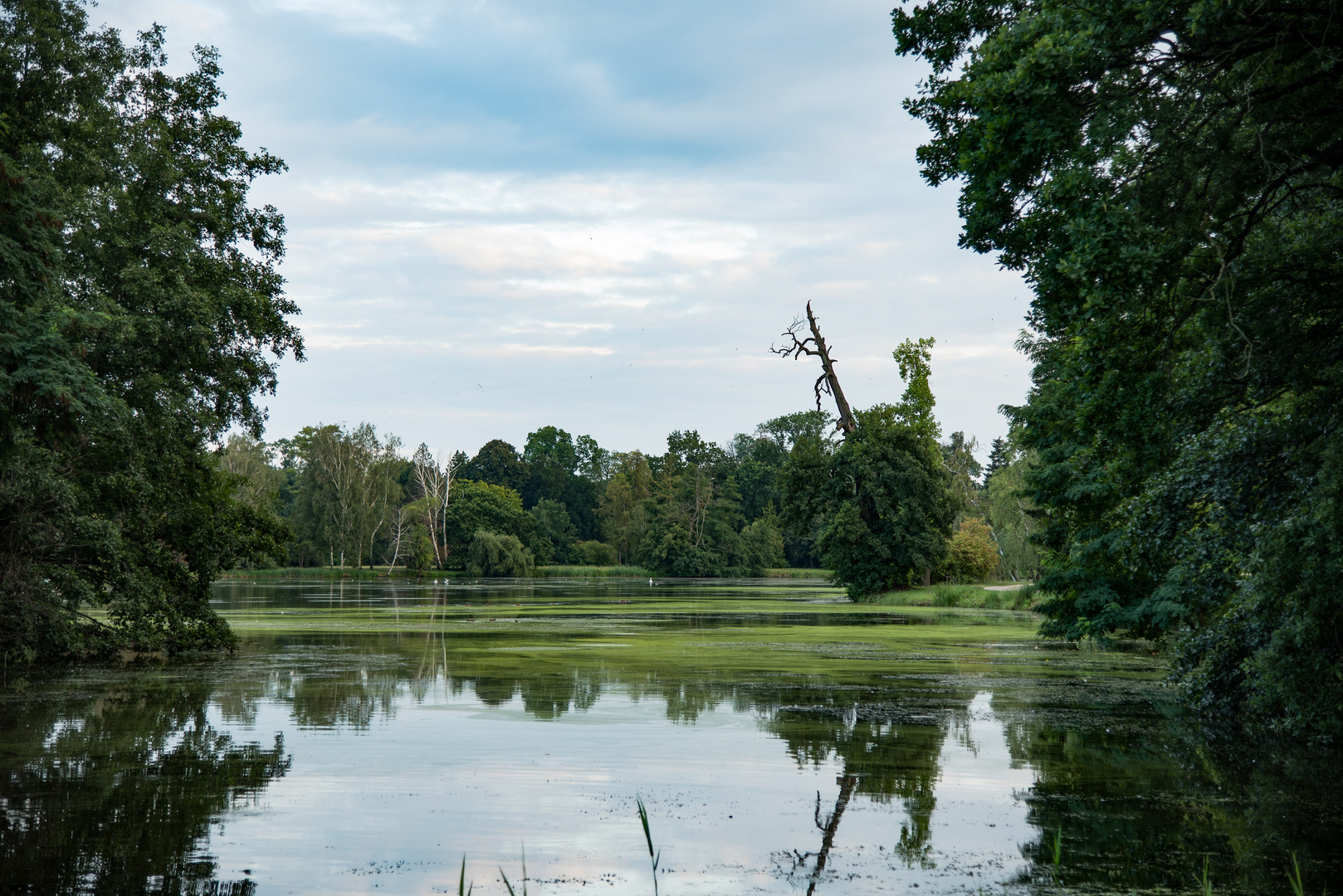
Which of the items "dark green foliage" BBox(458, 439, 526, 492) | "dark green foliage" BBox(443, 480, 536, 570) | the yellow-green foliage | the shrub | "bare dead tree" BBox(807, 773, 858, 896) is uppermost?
"dark green foliage" BBox(458, 439, 526, 492)

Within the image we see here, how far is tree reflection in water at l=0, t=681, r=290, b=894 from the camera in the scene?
634 cm

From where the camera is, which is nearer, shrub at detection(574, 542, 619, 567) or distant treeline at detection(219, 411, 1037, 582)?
distant treeline at detection(219, 411, 1037, 582)

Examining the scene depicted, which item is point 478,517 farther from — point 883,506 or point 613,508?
point 883,506

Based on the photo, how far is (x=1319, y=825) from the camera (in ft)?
25.8

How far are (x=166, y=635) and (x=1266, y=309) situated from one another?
19.2 m

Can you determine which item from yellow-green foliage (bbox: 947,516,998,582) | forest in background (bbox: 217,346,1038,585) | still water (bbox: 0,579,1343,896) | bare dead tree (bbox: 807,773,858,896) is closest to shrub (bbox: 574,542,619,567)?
forest in background (bbox: 217,346,1038,585)

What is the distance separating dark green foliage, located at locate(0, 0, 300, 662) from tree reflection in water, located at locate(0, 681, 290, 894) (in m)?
3.32

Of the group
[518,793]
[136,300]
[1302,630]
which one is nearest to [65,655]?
[136,300]

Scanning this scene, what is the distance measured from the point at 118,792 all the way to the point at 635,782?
4.32 meters

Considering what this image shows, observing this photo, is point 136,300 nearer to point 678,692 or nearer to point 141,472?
point 141,472

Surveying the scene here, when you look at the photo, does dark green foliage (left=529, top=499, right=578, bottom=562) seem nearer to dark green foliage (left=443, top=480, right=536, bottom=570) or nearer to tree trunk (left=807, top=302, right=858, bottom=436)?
dark green foliage (left=443, top=480, right=536, bottom=570)

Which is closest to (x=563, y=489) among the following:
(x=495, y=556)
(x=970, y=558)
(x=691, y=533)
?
(x=691, y=533)

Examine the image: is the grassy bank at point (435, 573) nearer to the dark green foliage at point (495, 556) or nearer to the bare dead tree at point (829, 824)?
the dark green foliage at point (495, 556)

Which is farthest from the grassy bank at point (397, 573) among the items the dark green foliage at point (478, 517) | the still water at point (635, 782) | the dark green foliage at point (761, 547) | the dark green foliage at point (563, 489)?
the still water at point (635, 782)
